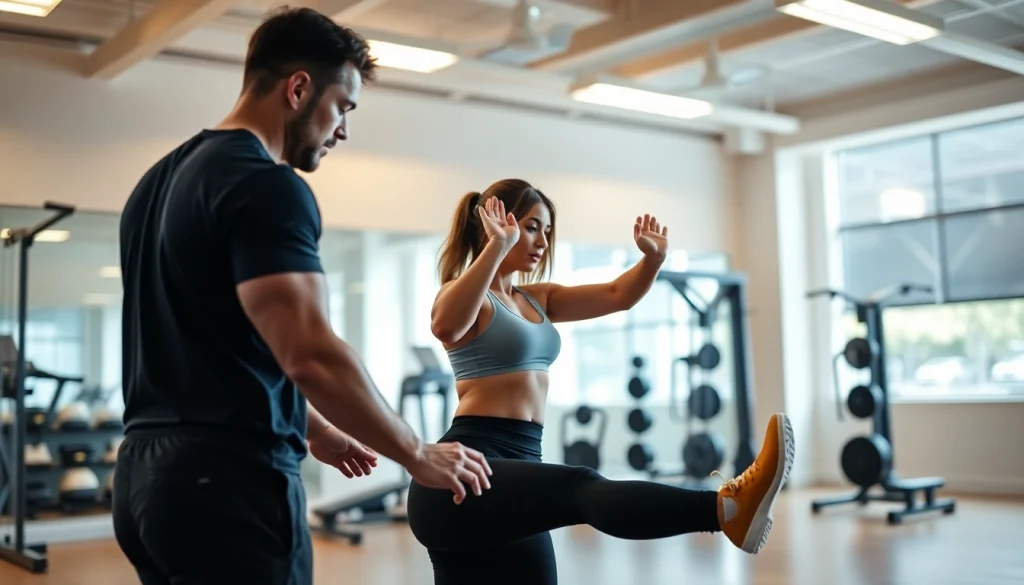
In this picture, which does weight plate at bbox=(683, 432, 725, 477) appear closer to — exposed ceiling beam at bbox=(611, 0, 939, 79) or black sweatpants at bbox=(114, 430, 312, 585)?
exposed ceiling beam at bbox=(611, 0, 939, 79)

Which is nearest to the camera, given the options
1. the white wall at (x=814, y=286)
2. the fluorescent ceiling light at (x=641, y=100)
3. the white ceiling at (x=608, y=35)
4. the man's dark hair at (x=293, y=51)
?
the man's dark hair at (x=293, y=51)

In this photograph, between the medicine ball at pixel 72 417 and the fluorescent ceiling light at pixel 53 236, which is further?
the medicine ball at pixel 72 417

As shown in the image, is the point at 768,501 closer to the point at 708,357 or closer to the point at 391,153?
the point at 708,357

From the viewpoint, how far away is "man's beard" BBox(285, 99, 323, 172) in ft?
4.64

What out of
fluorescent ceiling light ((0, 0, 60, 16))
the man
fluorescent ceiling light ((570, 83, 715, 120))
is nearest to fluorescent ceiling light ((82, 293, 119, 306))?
fluorescent ceiling light ((0, 0, 60, 16))

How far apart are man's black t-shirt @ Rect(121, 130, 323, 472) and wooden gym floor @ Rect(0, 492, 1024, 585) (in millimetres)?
3150

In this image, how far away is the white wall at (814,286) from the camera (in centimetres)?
770

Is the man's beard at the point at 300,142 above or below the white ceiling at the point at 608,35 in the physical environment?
below

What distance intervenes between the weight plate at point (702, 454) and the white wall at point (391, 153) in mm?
1748

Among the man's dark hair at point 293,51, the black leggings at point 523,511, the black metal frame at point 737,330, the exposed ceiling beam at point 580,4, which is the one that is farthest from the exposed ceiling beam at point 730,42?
the man's dark hair at point 293,51

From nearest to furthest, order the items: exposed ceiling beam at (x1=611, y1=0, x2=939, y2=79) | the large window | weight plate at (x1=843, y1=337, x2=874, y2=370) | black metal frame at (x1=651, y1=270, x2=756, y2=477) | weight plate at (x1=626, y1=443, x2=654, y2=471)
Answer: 1. exposed ceiling beam at (x1=611, y1=0, x2=939, y2=79)
2. weight plate at (x1=843, y1=337, x2=874, y2=370)
3. black metal frame at (x1=651, y1=270, x2=756, y2=477)
4. weight plate at (x1=626, y1=443, x2=654, y2=471)
5. the large window

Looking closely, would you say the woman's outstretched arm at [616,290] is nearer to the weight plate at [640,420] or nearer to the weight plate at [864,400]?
the weight plate at [864,400]

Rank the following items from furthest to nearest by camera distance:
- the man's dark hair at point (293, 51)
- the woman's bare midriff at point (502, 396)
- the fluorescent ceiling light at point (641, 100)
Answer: the fluorescent ceiling light at point (641, 100), the woman's bare midriff at point (502, 396), the man's dark hair at point (293, 51)

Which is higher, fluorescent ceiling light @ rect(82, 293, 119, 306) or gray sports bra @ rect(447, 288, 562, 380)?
fluorescent ceiling light @ rect(82, 293, 119, 306)
